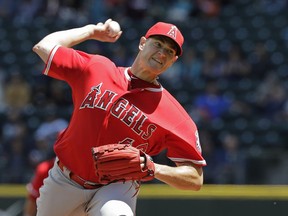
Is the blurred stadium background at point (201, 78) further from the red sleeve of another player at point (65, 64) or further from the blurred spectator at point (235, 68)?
the red sleeve of another player at point (65, 64)

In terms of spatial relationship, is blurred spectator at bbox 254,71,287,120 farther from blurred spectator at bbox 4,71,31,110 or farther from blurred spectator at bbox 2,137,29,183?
blurred spectator at bbox 4,71,31,110

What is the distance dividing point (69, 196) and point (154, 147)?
0.56 metres

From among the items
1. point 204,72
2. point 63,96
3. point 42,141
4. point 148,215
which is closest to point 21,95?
point 63,96

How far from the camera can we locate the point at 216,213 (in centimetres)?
666

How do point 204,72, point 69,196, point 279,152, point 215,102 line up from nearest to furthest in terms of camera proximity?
1. point 69,196
2. point 279,152
3. point 215,102
4. point 204,72

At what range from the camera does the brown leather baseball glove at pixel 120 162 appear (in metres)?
4.02

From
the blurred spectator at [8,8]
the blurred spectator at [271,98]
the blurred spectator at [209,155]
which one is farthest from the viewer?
the blurred spectator at [8,8]

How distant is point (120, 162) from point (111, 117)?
1.31ft

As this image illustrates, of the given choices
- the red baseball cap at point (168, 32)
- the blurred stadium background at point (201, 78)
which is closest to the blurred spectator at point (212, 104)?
the blurred stadium background at point (201, 78)

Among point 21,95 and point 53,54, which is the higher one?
point 53,54

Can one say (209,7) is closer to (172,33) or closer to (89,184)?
(172,33)

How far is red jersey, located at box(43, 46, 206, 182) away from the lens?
171 inches

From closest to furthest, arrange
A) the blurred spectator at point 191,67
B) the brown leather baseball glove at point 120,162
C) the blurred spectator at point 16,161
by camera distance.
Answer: the brown leather baseball glove at point 120,162 < the blurred spectator at point 16,161 < the blurred spectator at point 191,67

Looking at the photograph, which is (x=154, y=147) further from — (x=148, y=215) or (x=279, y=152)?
(x=279, y=152)
